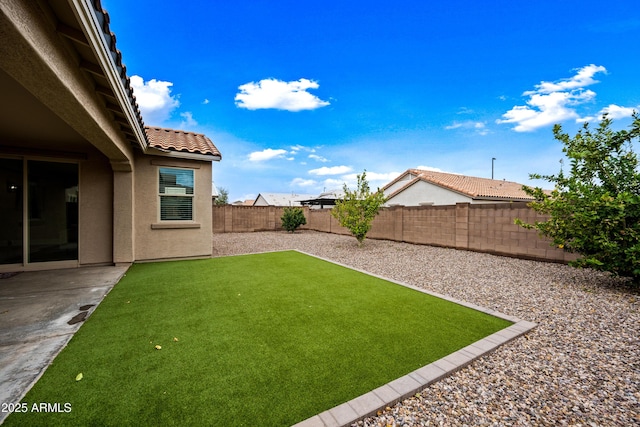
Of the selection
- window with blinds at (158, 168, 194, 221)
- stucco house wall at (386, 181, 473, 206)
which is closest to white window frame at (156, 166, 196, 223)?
window with blinds at (158, 168, 194, 221)

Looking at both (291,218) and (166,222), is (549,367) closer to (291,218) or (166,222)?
(166,222)

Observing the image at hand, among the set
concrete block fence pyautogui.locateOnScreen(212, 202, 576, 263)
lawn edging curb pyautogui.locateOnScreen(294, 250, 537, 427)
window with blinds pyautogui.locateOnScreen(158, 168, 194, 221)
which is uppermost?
window with blinds pyautogui.locateOnScreen(158, 168, 194, 221)

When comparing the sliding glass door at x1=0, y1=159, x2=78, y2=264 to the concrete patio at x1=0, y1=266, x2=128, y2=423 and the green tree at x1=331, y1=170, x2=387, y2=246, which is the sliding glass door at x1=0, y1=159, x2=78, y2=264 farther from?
the green tree at x1=331, y1=170, x2=387, y2=246

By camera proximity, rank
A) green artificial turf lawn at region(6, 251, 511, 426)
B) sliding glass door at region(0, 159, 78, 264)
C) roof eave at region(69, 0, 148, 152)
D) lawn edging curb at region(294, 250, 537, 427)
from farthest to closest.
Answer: sliding glass door at region(0, 159, 78, 264), roof eave at region(69, 0, 148, 152), green artificial turf lawn at region(6, 251, 511, 426), lawn edging curb at region(294, 250, 537, 427)

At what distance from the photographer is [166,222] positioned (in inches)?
286

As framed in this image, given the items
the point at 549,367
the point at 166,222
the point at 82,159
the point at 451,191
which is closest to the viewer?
the point at 549,367

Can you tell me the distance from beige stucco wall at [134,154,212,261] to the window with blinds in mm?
123

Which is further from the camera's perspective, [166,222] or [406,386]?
[166,222]

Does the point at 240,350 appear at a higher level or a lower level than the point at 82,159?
lower

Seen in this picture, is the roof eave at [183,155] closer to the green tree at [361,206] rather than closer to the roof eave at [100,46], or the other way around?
the roof eave at [100,46]

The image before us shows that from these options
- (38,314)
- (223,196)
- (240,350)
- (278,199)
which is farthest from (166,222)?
(223,196)

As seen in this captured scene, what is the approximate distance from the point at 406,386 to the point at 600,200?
208 inches

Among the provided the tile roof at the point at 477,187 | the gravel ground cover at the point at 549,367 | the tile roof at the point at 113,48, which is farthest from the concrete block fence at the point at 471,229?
the tile roof at the point at 113,48

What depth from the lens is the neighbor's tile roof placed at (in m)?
7.05
